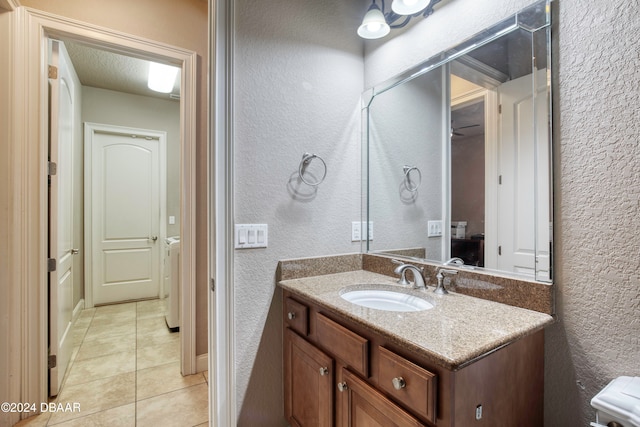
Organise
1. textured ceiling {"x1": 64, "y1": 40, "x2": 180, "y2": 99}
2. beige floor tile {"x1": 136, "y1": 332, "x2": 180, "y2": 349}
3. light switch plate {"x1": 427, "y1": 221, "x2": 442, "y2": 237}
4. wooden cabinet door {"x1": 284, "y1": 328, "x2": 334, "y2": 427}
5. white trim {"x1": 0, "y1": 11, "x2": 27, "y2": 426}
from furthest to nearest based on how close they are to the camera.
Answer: textured ceiling {"x1": 64, "y1": 40, "x2": 180, "y2": 99}, beige floor tile {"x1": 136, "y1": 332, "x2": 180, "y2": 349}, white trim {"x1": 0, "y1": 11, "x2": 27, "y2": 426}, light switch plate {"x1": 427, "y1": 221, "x2": 442, "y2": 237}, wooden cabinet door {"x1": 284, "y1": 328, "x2": 334, "y2": 427}

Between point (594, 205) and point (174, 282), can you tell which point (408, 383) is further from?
point (174, 282)

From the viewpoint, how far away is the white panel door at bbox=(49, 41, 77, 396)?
5.90 ft

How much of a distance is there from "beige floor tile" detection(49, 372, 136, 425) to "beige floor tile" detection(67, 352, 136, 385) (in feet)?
0.23

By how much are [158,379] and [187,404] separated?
40 cm

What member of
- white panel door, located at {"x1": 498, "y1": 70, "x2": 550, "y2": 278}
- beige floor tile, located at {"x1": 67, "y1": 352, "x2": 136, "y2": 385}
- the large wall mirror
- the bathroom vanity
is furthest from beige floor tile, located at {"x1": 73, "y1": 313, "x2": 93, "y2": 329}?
white panel door, located at {"x1": 498, "y1": 70, "x2": 550, "y2": 278}

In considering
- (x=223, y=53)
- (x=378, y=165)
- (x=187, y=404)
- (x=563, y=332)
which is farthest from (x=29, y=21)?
(x=563, y=332)

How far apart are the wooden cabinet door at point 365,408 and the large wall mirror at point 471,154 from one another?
65 centimetres

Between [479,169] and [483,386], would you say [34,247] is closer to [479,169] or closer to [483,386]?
[483,386]

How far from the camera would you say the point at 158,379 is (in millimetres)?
2082

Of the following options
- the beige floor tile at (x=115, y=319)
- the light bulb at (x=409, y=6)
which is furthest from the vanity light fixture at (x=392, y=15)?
the beige floor tile at (x=115, y=319)

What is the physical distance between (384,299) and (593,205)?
2.69 ft

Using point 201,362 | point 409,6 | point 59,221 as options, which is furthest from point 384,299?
point 59,221

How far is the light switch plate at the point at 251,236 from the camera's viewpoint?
1403 mm

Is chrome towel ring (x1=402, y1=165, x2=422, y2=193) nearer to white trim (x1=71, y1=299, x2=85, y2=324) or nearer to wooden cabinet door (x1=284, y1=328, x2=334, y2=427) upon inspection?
wooden cabinet door (x1=284, y1=328, x2=334, y2=427)
